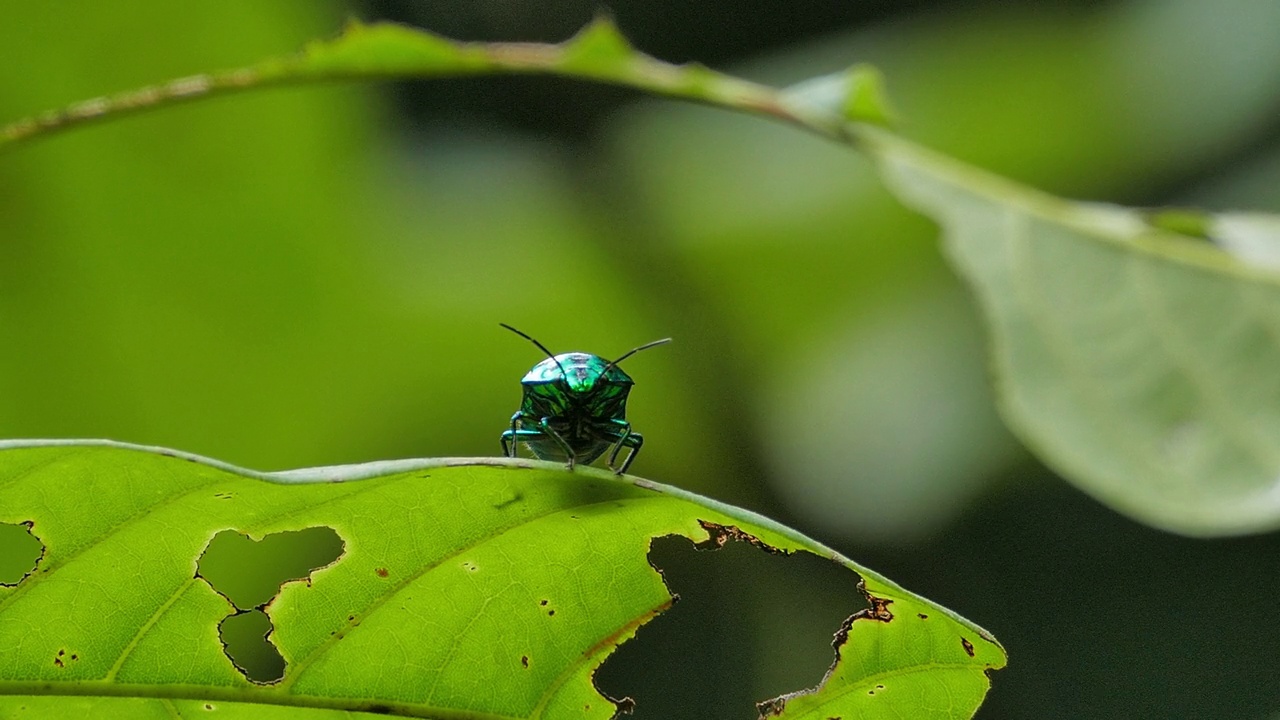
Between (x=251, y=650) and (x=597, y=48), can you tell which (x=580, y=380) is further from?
(x=251, y=650)

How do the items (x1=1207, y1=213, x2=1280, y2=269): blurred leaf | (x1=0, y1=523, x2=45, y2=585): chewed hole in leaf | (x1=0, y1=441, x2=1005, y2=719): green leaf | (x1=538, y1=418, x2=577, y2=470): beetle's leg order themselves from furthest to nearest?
(x1=0, y1=523, x2=45, y2=585): chewed hole in leaf, (x1=1207, y1=213, x2=1280, y2=269): blurred leaf, (x1=538, y1=418, x2=577, y2=470): beetle's leg, (x1=0, y1=441, x2=1005, y2=719): green leaf

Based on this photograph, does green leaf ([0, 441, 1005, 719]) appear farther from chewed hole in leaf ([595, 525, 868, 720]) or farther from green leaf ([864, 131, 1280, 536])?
chewed hole in leaf ([595, 525, 868, 720])

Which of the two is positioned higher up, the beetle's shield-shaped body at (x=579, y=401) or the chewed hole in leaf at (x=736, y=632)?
the beetle's shield-shaped body at (x=579, y=401)

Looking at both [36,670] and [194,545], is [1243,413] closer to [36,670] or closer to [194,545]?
[194,545]

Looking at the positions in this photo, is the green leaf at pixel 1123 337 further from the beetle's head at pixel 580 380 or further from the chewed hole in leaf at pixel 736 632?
the chewed hole in leaf at pixel 736 632

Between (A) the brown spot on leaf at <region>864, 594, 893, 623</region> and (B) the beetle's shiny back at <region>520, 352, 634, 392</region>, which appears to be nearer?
(A) the brown spot on leaf at <region>864, 594, 893, 623</region>

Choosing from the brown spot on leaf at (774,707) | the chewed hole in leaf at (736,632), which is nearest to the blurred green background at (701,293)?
the chewed hole in leaf at (736,632)

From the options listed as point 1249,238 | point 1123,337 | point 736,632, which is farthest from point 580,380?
point 736,632

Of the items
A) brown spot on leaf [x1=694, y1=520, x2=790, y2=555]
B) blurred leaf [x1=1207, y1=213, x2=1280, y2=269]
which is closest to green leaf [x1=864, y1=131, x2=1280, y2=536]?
blurred leaf [x1=1207, y1=213, x2=1280, y2=269]
